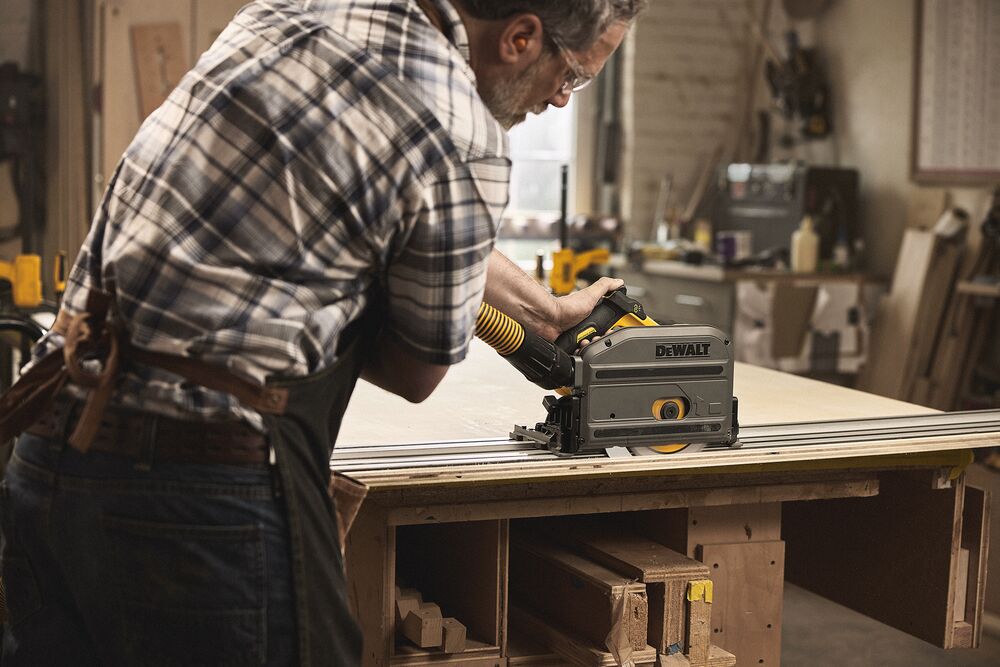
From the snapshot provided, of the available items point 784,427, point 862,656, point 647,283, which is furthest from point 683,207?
point 784,427

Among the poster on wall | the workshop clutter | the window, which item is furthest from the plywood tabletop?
the window

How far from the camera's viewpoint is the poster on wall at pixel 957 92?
16.4ft

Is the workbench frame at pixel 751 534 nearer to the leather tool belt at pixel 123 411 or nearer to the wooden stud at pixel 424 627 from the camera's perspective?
the wooden stud at pixel 424 627

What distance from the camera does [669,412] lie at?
6.19ft

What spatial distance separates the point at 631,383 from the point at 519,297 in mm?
219

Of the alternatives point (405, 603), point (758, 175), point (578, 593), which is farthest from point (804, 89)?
point (405, 603)

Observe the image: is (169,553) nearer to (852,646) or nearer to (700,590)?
(700,590)

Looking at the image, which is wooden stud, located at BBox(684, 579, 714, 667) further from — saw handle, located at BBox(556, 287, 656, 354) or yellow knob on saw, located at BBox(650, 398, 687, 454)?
saw handle, located at BBox(556, 287, 656, 354)

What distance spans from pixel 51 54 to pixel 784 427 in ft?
10.0

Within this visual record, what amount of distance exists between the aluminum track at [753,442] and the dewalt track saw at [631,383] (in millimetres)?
32

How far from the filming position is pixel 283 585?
1.23 meters

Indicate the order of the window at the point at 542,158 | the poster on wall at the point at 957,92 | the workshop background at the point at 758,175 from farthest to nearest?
the window at the point at 542,158, the poster on wall at the point at 957,92, the workshop background at the point at 758,175

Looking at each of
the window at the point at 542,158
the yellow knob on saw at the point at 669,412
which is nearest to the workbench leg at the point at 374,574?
the yellow knob on saw at the point at 669,412

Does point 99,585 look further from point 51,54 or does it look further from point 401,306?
point 51,54
